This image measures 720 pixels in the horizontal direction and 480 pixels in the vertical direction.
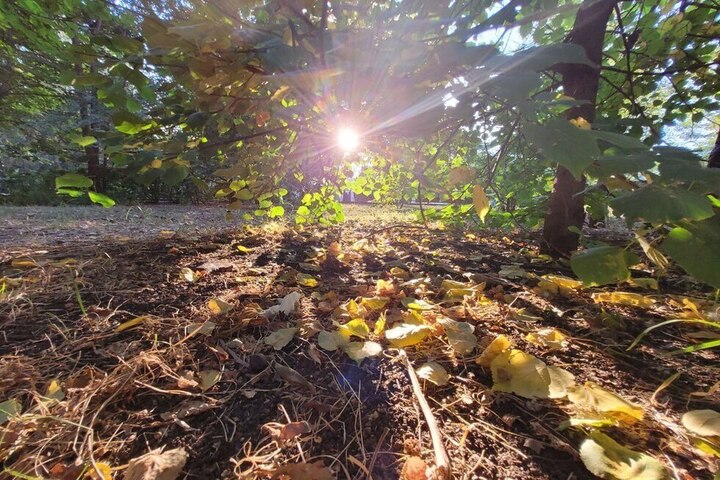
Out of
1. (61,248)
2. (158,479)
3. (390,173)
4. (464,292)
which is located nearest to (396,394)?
(158,479)

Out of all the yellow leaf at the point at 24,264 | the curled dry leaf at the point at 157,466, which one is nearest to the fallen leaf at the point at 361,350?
the curled dry leaf at the point at 157,466

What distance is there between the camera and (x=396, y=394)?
63cm

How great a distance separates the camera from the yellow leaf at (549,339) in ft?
2.54

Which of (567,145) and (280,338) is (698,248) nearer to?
(567,145)

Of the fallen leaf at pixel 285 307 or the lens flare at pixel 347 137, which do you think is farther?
the lens flare at pixel 347 137

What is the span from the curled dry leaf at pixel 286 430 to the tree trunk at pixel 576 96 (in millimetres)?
1357

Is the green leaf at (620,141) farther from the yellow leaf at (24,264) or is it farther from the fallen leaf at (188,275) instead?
the yellow leaf at (24,264)

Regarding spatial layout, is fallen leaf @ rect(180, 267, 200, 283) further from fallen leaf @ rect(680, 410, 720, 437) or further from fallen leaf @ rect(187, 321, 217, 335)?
fallen leaf @ rect(680, 410, 720, 437)

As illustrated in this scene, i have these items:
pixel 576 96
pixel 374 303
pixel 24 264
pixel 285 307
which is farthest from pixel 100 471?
pixel 576 96

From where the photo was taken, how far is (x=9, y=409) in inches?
21.9

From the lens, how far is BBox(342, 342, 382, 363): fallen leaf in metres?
0.73

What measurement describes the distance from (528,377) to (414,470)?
1.01 feet

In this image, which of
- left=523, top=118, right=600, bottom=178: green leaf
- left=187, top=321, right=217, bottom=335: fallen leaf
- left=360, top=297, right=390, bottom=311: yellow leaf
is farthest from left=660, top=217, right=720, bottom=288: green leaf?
left=187, top=321, right=217, bottom=335: fallen leaf

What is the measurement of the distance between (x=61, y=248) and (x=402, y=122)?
2.13 m
